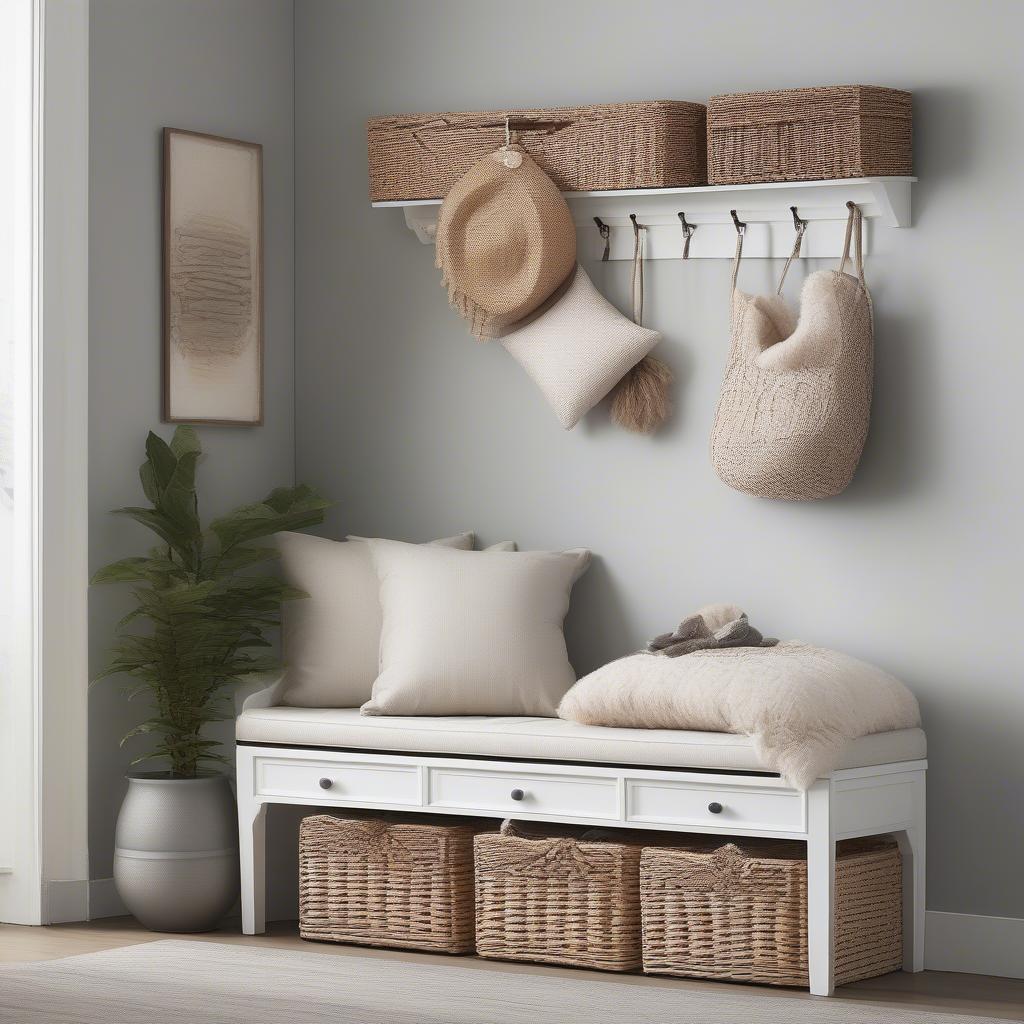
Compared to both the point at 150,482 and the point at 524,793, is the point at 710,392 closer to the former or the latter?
the point at 524,793

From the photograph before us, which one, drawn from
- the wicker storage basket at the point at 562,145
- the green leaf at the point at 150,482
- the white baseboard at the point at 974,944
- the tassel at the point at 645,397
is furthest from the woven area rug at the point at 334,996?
the wicker storage basket at the point at 562,145

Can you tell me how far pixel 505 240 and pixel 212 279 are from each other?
2.71 feet

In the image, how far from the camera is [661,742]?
12.2ft

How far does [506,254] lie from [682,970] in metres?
1.74

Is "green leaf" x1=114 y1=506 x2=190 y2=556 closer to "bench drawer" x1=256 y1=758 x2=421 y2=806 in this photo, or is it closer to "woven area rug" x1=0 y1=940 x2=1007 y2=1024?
"bench drawer" x1=256 y1=758 x2=421 y2=806

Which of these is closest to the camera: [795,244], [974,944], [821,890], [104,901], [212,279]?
[821,890]

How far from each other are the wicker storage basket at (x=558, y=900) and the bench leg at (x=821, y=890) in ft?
1.44

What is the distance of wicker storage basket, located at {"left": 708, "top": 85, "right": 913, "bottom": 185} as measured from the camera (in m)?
3.91

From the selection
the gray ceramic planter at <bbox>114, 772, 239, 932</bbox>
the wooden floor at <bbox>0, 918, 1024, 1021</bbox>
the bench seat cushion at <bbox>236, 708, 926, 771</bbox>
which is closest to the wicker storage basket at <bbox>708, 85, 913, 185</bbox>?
the bench seat cushion at <bbox>236, 708, 926, 771</bbox>

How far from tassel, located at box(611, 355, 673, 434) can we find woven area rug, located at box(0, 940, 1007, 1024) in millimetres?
1328

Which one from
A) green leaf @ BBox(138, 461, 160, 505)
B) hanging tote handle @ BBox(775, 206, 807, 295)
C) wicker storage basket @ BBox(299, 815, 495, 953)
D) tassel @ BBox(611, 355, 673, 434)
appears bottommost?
wicker storage basket @ BBox(299, 815, 495, 953)

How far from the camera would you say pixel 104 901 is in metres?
4.39

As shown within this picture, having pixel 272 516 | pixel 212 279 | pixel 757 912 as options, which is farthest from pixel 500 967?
pixel 212 279

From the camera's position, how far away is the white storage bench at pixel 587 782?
11.7 ft
